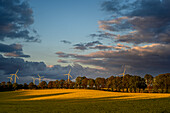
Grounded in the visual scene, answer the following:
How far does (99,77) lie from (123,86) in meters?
46.6

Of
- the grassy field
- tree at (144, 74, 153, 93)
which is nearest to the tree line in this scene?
tree at (144, 74, 153, 93)

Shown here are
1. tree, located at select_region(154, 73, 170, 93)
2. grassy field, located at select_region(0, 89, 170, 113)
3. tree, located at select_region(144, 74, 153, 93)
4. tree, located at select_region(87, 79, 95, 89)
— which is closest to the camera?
grassy field, located at select_region(0, 89, 170, 113)

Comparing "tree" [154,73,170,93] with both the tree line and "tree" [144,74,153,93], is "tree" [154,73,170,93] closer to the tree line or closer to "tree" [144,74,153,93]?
the tree line

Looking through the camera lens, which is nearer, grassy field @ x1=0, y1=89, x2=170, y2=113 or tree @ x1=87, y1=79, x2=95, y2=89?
grassy field @ x1=0, y1=89, x2=170, y2=113

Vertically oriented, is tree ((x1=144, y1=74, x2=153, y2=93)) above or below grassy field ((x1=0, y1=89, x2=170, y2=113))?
above

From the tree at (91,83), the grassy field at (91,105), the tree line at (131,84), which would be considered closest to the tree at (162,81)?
the tree line at (131,84)

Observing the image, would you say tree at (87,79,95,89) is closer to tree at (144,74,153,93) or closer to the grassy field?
tree at (144,74,153,93)

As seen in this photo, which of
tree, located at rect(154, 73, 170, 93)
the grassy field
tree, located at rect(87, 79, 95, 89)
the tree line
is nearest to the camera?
the grassy field

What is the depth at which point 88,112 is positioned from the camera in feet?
99.2

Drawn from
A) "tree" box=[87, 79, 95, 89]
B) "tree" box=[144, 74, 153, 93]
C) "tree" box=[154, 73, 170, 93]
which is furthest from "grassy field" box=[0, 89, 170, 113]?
"tree" box=[87, 79, 95, 89]

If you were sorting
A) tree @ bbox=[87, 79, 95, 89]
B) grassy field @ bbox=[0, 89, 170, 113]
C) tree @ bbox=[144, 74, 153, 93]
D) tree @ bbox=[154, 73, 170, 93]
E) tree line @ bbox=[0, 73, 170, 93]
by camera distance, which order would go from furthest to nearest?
tree @ bbox=[87, 79, 95, 89]
tree @ bbox=[144, 74, 153, 93]
tree line @ bbox=[0, 73, 170, 93]
tree @ bbox=[154, 73, 170, 93]
grassy field @ bbox=[0, 89, 170, 113]

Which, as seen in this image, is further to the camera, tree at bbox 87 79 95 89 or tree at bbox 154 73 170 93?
tree at bbox 87 79 95 89

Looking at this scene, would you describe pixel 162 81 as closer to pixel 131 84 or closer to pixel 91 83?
pixel 131 84

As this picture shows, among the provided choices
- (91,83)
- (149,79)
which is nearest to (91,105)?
(149,79)
